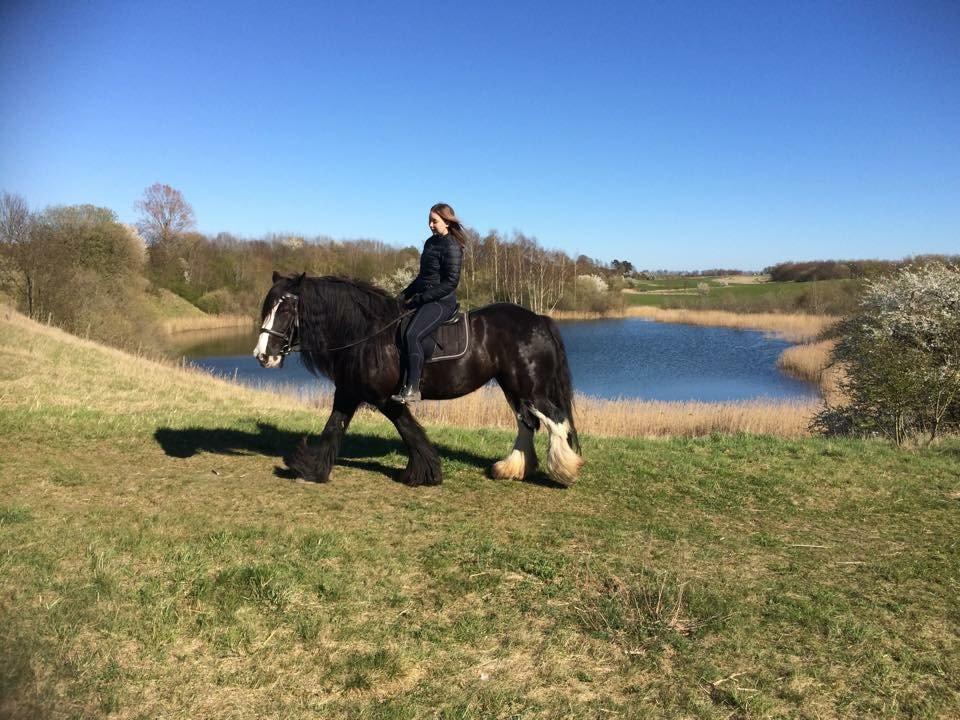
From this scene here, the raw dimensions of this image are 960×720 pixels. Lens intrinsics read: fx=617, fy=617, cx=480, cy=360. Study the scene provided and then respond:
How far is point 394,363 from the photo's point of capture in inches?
241

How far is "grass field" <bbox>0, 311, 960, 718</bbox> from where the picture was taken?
299 cm

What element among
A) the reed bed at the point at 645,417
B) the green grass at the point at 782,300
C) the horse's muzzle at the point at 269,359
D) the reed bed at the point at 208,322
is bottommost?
the reed bed at the point at 645,417

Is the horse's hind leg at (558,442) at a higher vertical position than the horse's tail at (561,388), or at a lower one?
lower

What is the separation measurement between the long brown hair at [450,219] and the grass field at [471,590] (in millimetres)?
2551

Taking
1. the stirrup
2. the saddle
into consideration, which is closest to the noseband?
the saddle

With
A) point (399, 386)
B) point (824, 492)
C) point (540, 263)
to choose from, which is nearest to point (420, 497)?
point (399, 386)

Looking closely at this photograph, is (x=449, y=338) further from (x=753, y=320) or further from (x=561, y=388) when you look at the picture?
(x=753, y=320)

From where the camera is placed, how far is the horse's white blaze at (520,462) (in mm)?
6594

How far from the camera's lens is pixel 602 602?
12.6 feet

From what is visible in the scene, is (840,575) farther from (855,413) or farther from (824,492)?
(855,413)

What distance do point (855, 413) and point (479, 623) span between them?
1192cm

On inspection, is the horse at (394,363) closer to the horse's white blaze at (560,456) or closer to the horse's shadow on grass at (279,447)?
the horse's white blaze at (560,456)

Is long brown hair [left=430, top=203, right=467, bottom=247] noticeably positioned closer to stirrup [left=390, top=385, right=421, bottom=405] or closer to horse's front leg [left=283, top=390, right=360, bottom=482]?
stirrup [left=390, top=385, right=421, bottom=405]

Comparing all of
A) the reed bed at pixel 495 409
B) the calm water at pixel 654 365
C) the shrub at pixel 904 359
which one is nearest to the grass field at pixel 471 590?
the shrub at pixel 904 359
